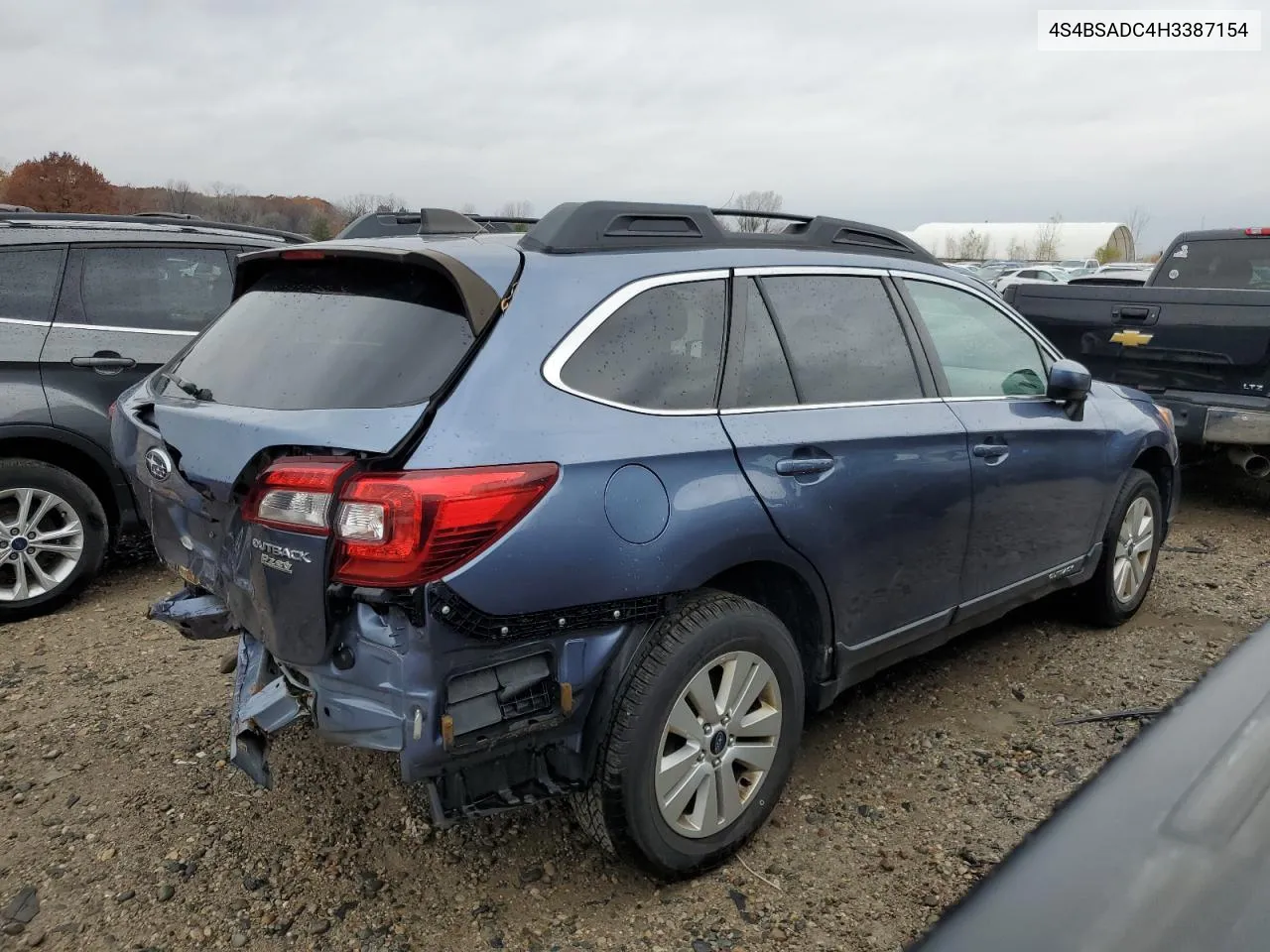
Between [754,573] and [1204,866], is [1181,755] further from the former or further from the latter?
[754,573]

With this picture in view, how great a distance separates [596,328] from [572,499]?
476mm

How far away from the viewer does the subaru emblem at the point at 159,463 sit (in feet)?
8.18

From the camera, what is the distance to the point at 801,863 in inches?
105

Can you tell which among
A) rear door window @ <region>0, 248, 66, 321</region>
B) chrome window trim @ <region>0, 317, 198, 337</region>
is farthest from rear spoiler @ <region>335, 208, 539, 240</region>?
rear door window @ <region>0, 248, 66, 321</region>

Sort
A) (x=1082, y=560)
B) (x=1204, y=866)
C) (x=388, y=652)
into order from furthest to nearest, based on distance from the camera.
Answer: (x=1082, y=560), (x=388, y=652), (x=1204, y=866)

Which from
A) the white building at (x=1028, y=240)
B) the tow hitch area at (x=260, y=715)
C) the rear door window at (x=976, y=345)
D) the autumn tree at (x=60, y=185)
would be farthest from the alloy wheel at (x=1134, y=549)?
the white building at (x=1028, y=240)

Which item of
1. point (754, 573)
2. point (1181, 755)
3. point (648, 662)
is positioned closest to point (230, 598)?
point (648, 662)

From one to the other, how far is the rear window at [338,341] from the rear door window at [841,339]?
103cm

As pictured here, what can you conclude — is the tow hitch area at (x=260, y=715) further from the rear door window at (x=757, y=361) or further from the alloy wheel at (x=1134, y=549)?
the alloy wheel at (x=1134, y=549)

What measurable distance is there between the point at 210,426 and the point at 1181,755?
2.12 m

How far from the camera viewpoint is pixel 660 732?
7.66 feet

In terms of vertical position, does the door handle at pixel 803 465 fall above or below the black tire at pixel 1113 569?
above

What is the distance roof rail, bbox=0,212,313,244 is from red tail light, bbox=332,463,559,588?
303 centimetres

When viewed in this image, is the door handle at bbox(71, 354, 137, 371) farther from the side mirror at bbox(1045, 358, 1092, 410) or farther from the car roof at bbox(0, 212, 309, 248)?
the side mirror at bbox(1045, 358, 1092, 410)
